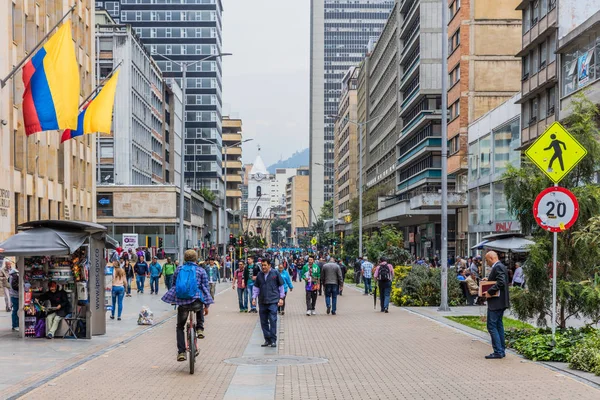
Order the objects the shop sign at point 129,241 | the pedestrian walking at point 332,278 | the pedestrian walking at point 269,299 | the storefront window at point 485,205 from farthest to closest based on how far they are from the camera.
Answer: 1. the storefront window at point 485,205
2. the shop sign at point 129,241
3. the pedestrian walking at point 332,278
4. the pedestrian walking at point 269,299

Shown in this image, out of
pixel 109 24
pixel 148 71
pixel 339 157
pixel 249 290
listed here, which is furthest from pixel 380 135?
pixel 249 290

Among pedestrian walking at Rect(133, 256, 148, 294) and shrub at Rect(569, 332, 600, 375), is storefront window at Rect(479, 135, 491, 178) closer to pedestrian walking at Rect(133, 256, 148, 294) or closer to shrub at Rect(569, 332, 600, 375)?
pedestrian walking at Rect(133, 256, 148, 294)

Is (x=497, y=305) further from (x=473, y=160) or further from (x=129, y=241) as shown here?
(x=473, y=160)

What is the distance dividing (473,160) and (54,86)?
34.7 meters

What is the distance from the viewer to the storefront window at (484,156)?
5266cm

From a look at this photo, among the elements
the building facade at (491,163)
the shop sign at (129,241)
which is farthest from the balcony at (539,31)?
the shop sign at (129,241)

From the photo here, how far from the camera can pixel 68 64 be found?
2680cm

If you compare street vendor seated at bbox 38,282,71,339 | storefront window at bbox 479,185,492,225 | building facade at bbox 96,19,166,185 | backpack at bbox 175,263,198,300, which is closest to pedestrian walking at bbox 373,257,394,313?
street vendor seated at bbox 38,282,71,339

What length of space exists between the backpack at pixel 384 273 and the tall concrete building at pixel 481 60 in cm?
3249

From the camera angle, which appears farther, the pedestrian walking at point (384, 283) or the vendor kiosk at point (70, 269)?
the pedestrian walking at point (384, 283)

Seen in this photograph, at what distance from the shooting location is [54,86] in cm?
2675

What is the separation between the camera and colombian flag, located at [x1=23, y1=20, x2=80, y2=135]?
26.6 meters

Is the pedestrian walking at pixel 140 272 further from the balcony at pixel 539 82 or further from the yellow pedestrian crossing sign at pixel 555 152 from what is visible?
the yellow pedestrian crossing sign at pixel 555 152

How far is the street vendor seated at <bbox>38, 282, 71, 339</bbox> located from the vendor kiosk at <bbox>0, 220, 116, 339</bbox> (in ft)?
0.64
